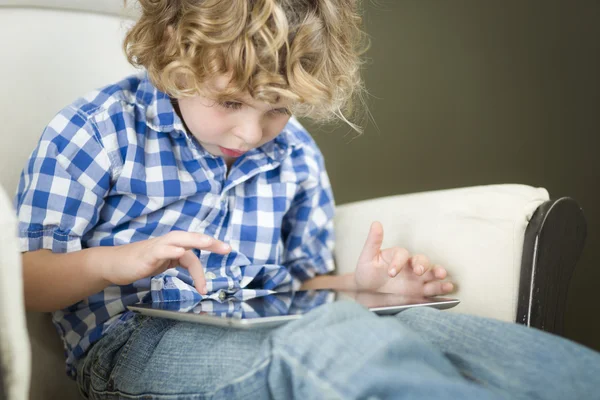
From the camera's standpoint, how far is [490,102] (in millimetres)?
1359

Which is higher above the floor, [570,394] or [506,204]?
[506,204]

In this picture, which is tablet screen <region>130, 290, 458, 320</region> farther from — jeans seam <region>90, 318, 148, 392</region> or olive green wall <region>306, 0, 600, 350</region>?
olive green wall <region>306, 0, 600, 350</region>

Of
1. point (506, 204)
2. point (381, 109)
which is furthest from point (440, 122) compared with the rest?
point (506, 204)

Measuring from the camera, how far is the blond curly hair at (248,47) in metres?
0.63

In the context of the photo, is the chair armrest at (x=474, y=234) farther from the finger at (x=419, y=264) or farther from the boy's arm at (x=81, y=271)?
the boy's arm at (x=81, y=271)

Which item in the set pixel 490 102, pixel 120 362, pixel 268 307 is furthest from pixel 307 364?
pixel 490 102

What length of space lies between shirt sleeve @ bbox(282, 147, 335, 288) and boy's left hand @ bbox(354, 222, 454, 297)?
0.10 m

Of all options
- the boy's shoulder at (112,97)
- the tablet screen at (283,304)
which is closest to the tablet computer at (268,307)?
the tablet screen at (283,304)

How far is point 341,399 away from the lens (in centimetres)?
42

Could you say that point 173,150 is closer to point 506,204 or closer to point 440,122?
point 506,204

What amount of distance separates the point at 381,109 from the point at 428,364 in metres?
1.01

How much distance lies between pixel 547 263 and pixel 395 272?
159 millimetres

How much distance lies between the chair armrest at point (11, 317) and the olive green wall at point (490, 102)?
3.44ft

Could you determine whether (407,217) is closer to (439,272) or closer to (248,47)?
(439,272)
